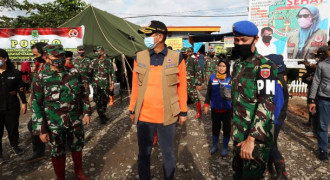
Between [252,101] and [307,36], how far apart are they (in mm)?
8553

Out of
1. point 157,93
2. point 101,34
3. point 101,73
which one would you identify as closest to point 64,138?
point 157,93

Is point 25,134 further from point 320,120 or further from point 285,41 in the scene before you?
point 285,41

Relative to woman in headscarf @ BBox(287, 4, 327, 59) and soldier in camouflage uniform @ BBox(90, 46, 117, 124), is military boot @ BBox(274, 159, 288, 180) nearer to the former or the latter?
soldier in camouflage uniform @ BBox(90, 46, 117, 124)

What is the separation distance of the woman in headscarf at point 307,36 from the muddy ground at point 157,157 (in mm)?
4176

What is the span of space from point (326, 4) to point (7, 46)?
12.6m

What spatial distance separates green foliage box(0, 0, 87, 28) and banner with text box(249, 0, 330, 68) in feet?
45.1

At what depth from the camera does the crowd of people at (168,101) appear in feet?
6.65

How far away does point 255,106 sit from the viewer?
2098 millimetres

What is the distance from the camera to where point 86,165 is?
12.9 feet

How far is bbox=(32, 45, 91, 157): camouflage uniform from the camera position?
9.10 ft

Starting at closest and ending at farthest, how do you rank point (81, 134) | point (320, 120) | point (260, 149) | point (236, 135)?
1. point (260, 149)
2. point (236, 135)
3. point (81, 134)
4. point (320, 120)

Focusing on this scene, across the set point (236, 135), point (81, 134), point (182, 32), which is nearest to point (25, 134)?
point (81, 134)

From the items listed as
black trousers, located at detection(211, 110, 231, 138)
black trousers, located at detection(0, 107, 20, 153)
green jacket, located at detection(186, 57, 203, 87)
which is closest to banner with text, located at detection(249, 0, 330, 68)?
green jacket, located at detection(186, 57, 203, 87)

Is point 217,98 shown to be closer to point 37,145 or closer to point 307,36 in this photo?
point 37,145
